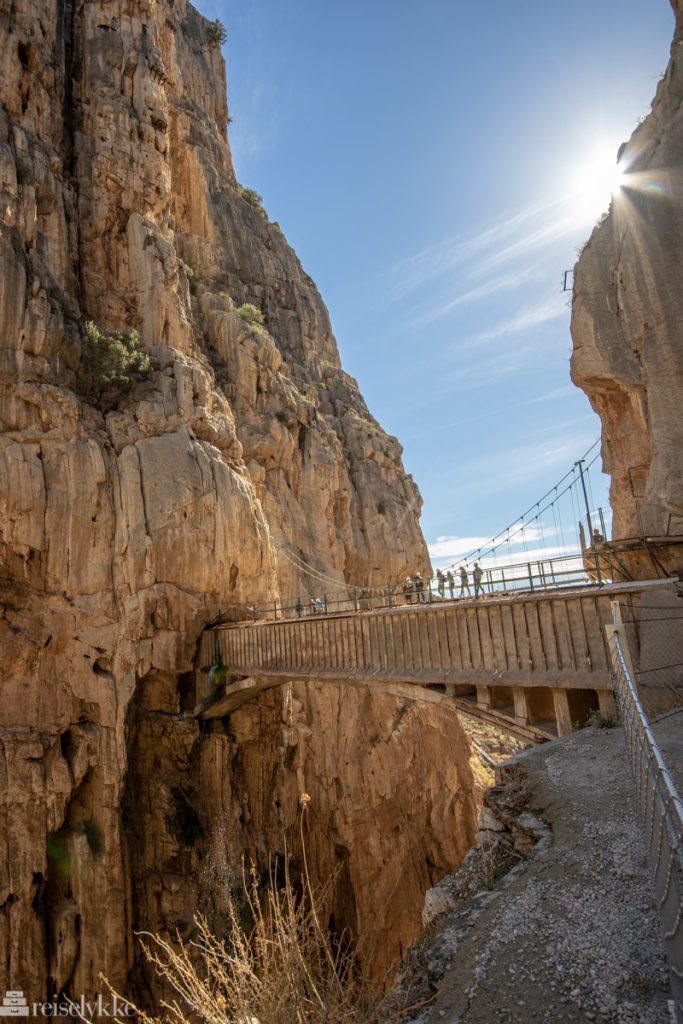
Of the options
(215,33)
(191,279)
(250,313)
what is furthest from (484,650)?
(215,33)

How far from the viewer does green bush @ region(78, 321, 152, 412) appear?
1886cm

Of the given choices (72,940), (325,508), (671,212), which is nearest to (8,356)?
(325,508)

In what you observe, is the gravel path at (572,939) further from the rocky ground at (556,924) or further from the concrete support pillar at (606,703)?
the concrete support pillar at (606,703)

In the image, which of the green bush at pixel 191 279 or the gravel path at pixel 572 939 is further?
the green bush at pixel 191 279

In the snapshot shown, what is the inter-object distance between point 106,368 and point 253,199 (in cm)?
2059

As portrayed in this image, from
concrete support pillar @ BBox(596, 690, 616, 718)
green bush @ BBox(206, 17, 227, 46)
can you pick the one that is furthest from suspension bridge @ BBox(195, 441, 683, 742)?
green bush @ BBox(206, 17, 227, 46)

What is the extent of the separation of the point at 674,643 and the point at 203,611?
13.5m

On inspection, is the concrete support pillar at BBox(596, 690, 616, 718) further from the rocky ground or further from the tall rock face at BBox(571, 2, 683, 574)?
the tall rock face at BBox(571, 2, 683, 574)

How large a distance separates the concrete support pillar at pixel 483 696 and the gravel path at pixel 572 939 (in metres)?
5.26

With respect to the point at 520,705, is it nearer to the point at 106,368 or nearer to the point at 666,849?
the point at 666,849

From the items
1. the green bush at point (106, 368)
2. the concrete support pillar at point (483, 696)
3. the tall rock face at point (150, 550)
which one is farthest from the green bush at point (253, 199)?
the concrete support pillar at point (483, 696)

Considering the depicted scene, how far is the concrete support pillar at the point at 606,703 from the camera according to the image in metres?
8.57

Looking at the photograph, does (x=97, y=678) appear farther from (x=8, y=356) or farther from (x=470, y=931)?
(x=470, y=931)

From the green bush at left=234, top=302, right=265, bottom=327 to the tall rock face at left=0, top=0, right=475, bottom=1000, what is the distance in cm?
108
